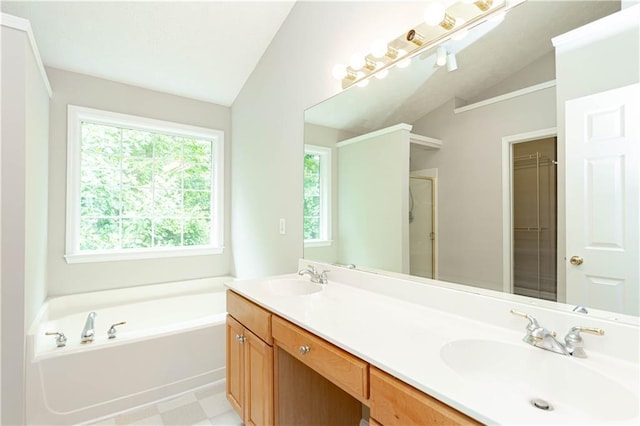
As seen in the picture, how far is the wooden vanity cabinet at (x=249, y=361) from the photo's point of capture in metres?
1.40

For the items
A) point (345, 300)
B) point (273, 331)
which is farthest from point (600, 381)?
point (273, 331)

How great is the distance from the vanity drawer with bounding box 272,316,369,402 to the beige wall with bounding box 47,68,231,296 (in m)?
2.09

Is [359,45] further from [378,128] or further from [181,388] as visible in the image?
[181,388]

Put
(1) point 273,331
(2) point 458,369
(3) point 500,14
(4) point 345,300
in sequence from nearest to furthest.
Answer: (2) point 458,369 → (3) point 500,14 → (1) point 273,331 → (4) point 345,300

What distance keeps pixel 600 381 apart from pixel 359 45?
180 centimetres

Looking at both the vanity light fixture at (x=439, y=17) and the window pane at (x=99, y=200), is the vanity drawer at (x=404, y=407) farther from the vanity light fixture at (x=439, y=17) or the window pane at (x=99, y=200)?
the window pane at (x=99, y=200)

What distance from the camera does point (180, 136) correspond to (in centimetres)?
311

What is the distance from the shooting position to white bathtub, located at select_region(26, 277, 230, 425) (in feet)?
5.64

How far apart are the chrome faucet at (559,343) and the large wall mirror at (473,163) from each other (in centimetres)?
11

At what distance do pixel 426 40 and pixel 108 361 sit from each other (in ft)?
8.26

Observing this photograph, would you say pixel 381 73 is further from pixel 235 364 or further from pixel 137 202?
pixel 137 202

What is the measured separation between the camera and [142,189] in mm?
2895

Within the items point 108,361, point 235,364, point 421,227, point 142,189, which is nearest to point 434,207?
point 421,227

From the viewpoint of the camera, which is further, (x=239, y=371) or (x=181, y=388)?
(x=181, y=388)
